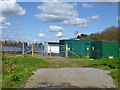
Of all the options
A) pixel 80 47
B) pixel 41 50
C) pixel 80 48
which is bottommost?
pixel 41 50

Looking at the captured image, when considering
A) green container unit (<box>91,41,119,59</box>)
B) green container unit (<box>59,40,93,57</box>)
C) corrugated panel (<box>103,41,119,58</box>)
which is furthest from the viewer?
green container unit (<box>59,40,93,57</box>)

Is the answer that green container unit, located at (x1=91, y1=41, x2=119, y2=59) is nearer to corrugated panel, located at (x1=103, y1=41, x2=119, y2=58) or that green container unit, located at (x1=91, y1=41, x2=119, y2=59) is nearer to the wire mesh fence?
corrugated panel, located at (x1=103, y1=41, x2=119, y2=58)

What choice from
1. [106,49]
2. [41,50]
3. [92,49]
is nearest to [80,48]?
[92,49]

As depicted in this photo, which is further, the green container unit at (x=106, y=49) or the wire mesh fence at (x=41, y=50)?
the wire mesh fence at (x=41, y=50)

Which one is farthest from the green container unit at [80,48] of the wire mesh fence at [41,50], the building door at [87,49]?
the wire mesh fence at [41,50]

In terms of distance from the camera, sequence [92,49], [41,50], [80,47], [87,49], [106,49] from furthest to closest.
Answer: [41,50]
[80,47]
[87,49]
[92,49]
[106,49]

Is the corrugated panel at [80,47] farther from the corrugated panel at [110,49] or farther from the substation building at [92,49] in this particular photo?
the corrugated panel at [110,49]

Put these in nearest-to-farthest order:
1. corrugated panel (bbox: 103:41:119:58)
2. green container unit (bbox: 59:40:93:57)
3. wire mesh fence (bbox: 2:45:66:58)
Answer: corrugated panel (bbox: 103:41:119:58)
green container unit (bbox: 59:40:93:57)
wire mesh fence (bbox: 2:45:66:58)

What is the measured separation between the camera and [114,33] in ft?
96.4

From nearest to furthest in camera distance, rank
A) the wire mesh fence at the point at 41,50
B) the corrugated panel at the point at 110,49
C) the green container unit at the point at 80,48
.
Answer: the corrugated panel at the point at 110,49 < the green container unit at the point at 80,48 < the wire mesh fence at the point at 41,50

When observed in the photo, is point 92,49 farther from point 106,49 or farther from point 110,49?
point 110,49

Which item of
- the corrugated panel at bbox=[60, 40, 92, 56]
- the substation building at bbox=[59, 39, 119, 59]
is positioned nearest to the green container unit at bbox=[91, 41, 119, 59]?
the substation building at bbox=[59, 39, 119, 59]

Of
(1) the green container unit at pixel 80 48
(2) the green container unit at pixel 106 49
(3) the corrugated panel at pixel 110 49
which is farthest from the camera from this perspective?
(1) the green container unit at pixel 80 48

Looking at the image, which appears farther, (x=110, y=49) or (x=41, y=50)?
(x=41, y=50)
